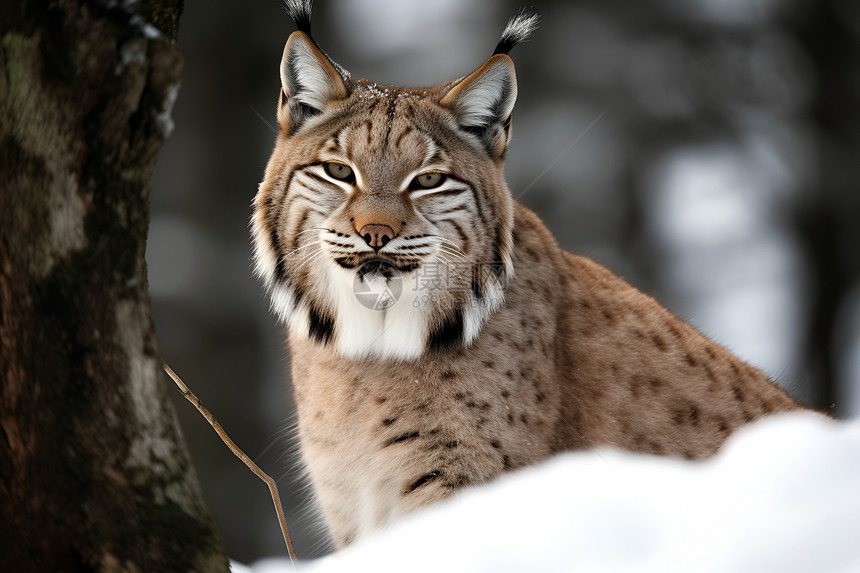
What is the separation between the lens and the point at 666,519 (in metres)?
2.47

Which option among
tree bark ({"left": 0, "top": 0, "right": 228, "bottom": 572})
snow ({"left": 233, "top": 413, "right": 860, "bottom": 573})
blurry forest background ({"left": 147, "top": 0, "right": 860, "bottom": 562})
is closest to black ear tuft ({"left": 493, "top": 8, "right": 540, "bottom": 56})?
snow ({"left": 233, "top": 413, "right": 860, "bottom": 573})

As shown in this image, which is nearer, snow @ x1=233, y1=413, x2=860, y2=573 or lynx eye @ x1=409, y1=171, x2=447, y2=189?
snow @ x1=233, y1=413, x2=860, y2=573

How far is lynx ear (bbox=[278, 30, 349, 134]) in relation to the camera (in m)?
3.77

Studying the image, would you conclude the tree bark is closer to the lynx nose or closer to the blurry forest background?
the lynx nose

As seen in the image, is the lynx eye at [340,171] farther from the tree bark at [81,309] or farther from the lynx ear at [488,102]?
the tree bark at [81,309]

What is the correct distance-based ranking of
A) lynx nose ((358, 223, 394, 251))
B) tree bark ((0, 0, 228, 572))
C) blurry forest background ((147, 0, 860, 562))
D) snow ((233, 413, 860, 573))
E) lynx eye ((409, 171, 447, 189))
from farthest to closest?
blurry forest background ((147, 0, 860, 562)), lynx eye ((409, 171, 447, 189)), lynx nose ((358, 223, 394, 251)), snow ((233, 413, 860, 573)), tree bark ((0, 0, 228, 572))

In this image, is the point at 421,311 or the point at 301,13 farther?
the point at 301,13

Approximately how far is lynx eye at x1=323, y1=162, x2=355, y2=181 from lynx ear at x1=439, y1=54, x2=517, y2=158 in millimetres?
540

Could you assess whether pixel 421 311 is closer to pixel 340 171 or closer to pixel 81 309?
pixel 340 171

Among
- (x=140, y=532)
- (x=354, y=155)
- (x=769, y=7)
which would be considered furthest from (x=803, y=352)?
(x=140, y=532)

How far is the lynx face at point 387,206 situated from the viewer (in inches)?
141

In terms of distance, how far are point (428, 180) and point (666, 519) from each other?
1795 mm

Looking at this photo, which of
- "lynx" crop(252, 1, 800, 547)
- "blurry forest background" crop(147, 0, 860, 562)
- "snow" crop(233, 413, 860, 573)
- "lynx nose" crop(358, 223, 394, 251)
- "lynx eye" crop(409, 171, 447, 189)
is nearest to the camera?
"snow" crop(233, 413, 860, 573)

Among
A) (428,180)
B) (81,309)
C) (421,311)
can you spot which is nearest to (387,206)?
(428,180)
